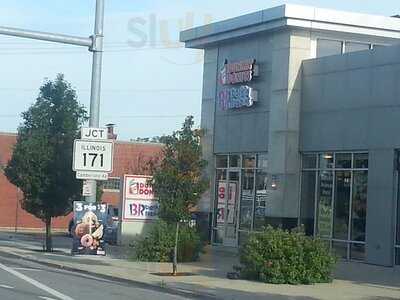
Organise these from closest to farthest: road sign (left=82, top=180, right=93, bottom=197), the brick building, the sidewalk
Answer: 1. the sidewalk
2. road sign (left=82, top=180, right=93, bottom=197)
3. the brick building

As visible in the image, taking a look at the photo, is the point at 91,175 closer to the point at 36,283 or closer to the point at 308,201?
the point at 36,283

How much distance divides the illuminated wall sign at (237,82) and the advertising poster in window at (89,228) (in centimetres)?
682

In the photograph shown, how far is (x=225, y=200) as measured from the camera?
3150 cm

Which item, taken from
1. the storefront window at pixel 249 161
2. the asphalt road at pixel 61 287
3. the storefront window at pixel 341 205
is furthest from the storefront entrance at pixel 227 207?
the asphalt road at pixel 61 287

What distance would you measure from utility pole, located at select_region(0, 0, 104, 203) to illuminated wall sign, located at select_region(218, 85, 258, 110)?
6520 mm

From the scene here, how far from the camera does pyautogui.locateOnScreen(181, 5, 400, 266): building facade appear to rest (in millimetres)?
24453

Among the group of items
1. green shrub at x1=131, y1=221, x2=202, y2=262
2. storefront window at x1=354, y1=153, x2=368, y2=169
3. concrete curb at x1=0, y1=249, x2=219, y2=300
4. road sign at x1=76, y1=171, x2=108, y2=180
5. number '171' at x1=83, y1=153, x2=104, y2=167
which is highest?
storefront window at x1=354, y1=153, x2=368, y2=169

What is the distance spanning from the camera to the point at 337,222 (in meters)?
26.2

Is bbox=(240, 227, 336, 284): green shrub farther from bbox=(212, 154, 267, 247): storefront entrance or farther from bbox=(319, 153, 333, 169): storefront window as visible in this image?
bbox=(212, 154, 267, 247): storefront entrance

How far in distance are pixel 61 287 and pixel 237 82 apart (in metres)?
14.5

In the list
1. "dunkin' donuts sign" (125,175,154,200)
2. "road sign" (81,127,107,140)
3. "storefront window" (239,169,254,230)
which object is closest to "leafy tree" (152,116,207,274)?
"road sign" (81,127,107,140)

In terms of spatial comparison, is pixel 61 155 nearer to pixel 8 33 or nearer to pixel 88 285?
pixel 8 33

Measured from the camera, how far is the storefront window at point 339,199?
82.8 ft

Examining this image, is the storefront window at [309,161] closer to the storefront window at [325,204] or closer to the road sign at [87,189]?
the storefront window at [325,204]
